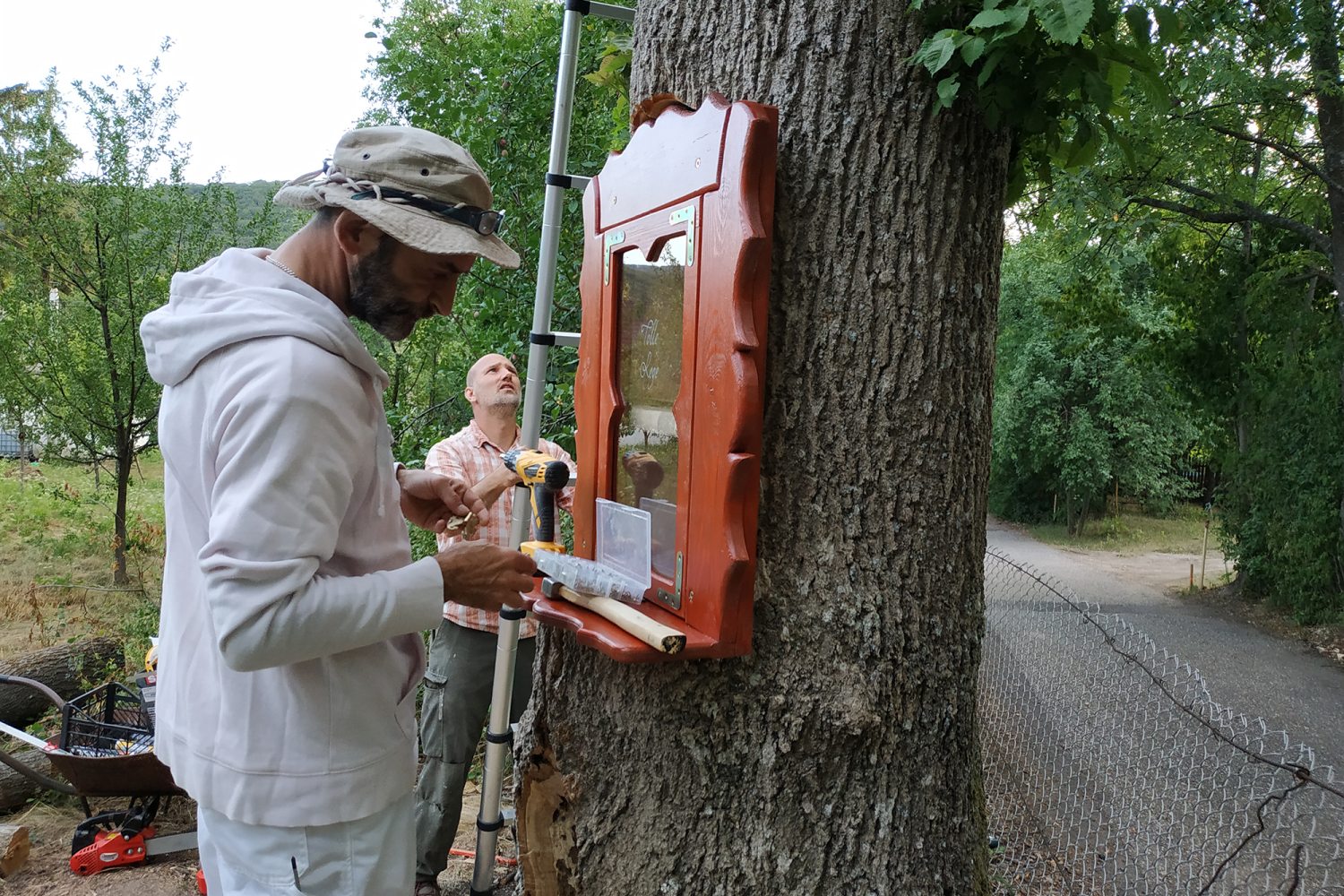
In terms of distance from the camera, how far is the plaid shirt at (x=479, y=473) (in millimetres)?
3648

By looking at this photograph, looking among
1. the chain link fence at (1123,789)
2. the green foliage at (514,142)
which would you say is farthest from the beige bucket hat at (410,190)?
the green foliage at (514,142)

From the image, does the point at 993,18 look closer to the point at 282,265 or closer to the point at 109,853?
the point at 282,265

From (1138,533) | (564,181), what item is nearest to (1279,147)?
(564,181)

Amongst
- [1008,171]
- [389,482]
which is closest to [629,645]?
[389,482]

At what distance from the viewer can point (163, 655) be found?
164 centimetres

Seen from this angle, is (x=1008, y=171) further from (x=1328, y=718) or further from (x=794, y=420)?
(x=1328, y=718)

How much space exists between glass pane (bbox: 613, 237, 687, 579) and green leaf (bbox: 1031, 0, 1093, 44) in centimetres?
71

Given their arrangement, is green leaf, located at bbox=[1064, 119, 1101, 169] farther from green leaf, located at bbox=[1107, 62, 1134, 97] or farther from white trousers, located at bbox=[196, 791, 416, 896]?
white trousers, located at bbox=[196, 791, 416, 896]

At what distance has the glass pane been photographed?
1.90 m

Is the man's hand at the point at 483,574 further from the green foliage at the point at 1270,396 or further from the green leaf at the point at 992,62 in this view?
the green foliage at the point at 1270,396

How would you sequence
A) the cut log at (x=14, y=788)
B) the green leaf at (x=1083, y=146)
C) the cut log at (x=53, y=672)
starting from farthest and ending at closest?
the cut log at (x=53, y=672)
the cut log at (x=14, y=788)
the green leaf at (x=1083, y=146)

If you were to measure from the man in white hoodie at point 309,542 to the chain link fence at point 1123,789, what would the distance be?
2640 mm

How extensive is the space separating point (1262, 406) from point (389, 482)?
45.0ft

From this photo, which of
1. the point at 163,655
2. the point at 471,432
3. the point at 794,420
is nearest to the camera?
the point at 163,655
